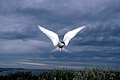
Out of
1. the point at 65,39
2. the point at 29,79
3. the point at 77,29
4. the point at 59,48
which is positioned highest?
the point at 77,29

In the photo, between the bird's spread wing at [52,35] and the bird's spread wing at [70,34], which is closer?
the bird's spread wing at [52,35]

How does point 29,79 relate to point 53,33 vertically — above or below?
below

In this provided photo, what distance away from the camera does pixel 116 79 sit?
1127 centimetres

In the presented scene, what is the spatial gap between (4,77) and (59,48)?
13.3ft

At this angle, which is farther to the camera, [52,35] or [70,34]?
[52,35]

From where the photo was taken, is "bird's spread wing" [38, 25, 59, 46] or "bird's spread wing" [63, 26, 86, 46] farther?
"bird's spread wing" [63, 26, 86, 46]

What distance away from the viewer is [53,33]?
1471cm

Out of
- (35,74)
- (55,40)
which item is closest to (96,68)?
(55,40)

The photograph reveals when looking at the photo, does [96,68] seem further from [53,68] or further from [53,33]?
[53,33]

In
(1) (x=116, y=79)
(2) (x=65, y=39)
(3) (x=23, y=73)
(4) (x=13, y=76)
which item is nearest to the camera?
(1) (x=116, y=79)

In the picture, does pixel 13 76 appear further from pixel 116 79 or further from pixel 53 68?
pixel 116 79

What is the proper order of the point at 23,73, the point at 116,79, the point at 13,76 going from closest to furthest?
the point at 116,79, the point at 13,76, the point at 23,73

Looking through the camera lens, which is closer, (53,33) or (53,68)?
(53,68)

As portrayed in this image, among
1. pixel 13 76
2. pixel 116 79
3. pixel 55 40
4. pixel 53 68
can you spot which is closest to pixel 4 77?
pixel 13 76
